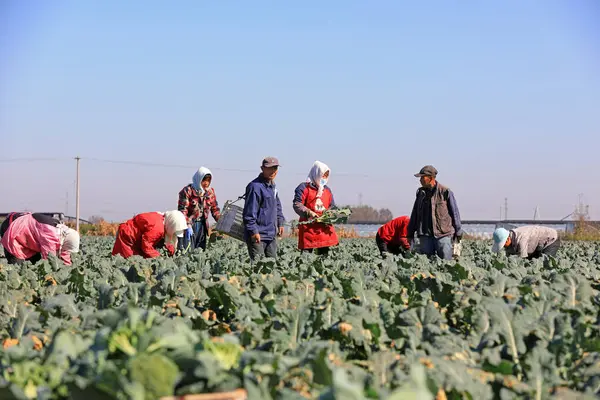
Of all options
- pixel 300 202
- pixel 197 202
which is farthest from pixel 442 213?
pixel 197 202

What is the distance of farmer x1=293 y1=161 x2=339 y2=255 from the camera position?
9570 millimetres

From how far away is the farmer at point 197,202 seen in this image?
34.9 feet

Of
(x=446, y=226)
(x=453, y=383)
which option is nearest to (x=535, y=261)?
(x=446, y=226)

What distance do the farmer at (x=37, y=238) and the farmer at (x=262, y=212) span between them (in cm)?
193

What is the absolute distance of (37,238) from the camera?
8391 millimetres

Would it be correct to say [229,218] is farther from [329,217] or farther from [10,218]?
[10,218]

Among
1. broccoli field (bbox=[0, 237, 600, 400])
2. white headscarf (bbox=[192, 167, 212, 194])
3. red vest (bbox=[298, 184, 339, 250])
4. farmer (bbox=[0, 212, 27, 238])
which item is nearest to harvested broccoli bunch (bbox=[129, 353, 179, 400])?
broccoli field (bbox=[0, 237, 600, 400])

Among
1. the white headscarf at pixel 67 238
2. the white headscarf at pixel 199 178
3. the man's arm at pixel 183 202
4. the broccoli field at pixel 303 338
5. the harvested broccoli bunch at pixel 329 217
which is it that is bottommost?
the broccoli field at pixel 303 338

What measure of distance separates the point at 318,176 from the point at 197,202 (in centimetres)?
201

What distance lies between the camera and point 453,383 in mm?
2805

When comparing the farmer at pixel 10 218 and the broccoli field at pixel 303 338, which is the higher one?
the farmer at pixel 10 218

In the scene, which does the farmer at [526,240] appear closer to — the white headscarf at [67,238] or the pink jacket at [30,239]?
the white headscarf at [67,238]

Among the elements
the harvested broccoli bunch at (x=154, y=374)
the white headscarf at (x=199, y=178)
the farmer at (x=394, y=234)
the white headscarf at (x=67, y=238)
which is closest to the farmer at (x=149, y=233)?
the white headscarf at (x=67, y=238)

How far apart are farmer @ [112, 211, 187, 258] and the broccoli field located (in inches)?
52.7
